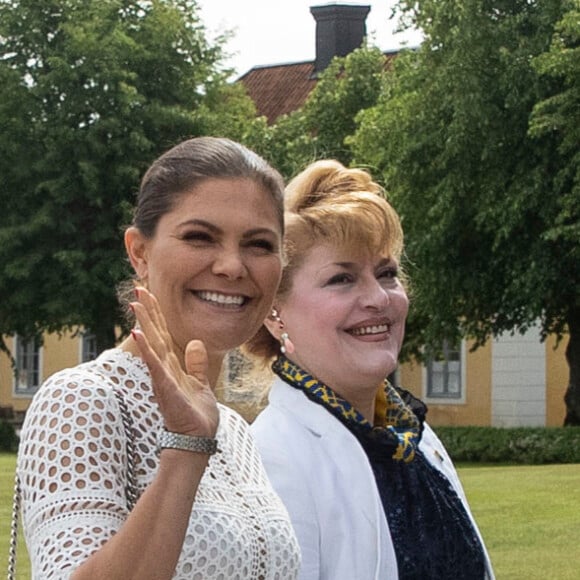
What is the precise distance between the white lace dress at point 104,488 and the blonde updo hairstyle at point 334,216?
56.0 inches

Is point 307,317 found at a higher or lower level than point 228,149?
lower

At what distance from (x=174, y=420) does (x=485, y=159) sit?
28.7 m

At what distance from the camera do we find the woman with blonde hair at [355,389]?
437 centimetres

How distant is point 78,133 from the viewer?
1527 inches

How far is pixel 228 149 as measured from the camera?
10.9 feet

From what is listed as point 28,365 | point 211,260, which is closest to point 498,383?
point 28,365

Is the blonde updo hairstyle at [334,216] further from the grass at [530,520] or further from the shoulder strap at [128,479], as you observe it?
the grass at [530,520]

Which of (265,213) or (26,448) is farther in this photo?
(265,213)

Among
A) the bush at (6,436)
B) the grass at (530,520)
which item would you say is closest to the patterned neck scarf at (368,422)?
the grass at (530,520)

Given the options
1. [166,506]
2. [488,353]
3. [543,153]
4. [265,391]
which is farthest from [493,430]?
[166,506]

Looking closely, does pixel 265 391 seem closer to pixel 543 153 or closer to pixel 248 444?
pixel 248 444

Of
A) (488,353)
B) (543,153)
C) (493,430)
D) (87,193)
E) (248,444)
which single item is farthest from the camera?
(488,353)

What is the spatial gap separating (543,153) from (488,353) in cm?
1447

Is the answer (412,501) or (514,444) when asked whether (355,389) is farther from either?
(514,444)
